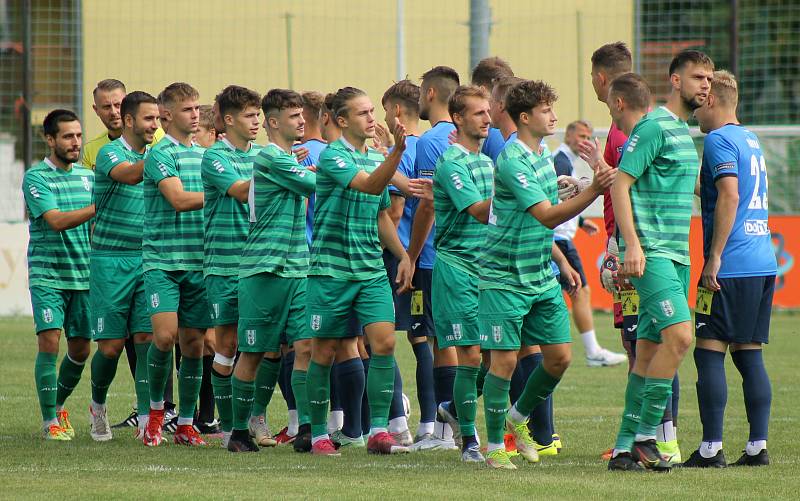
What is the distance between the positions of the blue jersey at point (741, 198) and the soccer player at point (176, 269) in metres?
3.07

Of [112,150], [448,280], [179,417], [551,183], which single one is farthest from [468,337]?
[112,150]

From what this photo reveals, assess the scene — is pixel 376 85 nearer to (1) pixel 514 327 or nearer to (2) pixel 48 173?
(2) pixel 48 173

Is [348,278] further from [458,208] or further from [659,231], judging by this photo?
[659,231]

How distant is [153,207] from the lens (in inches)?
333

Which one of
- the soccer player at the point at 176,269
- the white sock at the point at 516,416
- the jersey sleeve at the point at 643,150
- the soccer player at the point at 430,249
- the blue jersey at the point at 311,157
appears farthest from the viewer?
the blue jersey at the point at 311,157

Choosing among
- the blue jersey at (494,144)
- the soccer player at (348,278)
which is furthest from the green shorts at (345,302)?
the blue jersey at (494,144)

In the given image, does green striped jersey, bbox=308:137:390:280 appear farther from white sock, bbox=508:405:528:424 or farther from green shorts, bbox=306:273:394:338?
white sock, bbox=508:405:528:424

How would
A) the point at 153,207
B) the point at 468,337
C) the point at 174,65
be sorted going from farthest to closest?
the point at 174,65, the point at 153,207, the point at 468,337

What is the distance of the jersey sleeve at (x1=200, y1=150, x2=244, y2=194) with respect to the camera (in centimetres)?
804

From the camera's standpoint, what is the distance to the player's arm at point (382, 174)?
23.8ft

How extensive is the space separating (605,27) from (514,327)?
14.1m

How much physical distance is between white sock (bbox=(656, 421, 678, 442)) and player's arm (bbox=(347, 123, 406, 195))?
6.61ft

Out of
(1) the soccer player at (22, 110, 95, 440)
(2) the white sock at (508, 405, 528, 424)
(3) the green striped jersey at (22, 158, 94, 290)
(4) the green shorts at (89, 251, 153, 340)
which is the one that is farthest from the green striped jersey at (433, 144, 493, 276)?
(3) the green striped jersey at (22, 158, 94, 290)

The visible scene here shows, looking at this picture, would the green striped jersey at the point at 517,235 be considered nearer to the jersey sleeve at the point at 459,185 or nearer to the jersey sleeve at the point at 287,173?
the jersey sleeve at the point at 459,185
